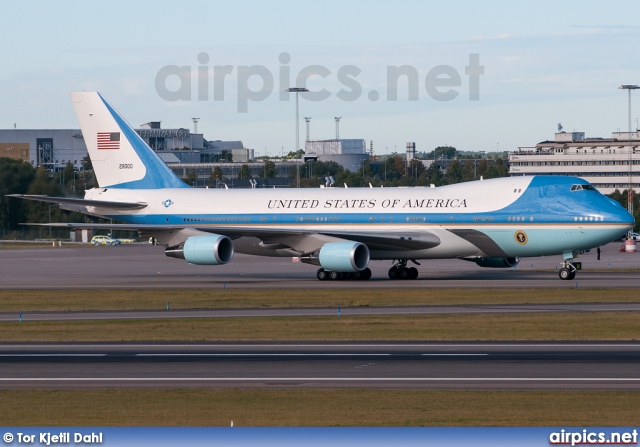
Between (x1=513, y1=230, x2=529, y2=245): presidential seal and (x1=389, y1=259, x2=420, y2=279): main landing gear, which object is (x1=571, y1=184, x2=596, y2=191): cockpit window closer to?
(x1=513, y1=230, x2=529, y2=245): presidential seal

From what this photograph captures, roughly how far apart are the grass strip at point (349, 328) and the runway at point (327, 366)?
1741mm

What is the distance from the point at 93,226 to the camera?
5219 centimetres

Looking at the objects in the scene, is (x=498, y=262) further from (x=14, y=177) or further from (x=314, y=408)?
(x=14, y=177)

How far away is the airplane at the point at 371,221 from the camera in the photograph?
164 feet

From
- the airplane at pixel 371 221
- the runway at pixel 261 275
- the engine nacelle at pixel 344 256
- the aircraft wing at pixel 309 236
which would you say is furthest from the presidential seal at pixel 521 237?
the engine nacelle at pixel 344 256

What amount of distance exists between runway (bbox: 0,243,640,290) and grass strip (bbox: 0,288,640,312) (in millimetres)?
2969

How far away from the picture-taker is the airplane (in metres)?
50.1

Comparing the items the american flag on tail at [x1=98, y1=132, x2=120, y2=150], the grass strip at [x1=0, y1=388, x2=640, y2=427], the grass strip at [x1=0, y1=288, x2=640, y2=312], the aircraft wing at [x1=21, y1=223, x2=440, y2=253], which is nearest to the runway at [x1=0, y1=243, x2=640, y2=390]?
the grass strip at [x1=0, y1=388, x2=640, y2=427]

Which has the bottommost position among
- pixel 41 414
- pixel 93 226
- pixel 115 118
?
pixel 41 414

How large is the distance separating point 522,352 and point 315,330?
7460 mm

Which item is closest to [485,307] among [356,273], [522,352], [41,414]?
[522,352]

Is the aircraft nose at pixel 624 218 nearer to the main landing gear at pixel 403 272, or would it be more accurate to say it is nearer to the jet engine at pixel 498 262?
the jet engine at pixel 498 262

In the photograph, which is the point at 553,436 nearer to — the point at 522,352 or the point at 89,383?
the point at 89,383

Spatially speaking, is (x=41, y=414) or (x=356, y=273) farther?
(x=356, y=273)
